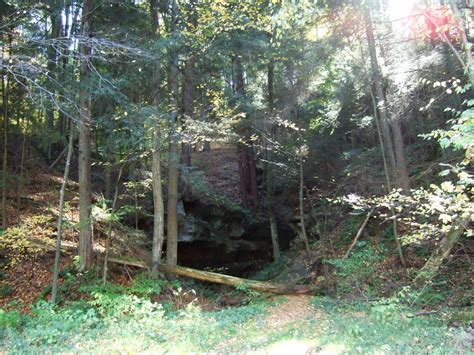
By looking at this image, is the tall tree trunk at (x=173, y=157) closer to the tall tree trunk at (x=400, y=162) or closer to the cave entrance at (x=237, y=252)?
the cave entrance at (x=237, y=252)

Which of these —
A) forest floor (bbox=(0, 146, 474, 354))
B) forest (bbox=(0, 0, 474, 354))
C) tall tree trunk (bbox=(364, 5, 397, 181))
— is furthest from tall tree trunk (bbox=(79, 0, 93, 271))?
tall tree trunk (bbox=(364, 5, 397, 181))

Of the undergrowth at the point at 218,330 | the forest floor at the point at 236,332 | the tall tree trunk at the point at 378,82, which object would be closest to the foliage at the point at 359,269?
the undergrowth at the point at 218,330

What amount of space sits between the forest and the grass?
0.05 meters

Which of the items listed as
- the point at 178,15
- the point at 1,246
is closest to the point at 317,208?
the point at 178,15

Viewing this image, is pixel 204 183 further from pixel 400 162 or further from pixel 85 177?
pixel 400 162

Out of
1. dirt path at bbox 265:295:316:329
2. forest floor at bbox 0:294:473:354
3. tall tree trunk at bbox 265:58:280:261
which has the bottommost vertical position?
dirt path at bbox 265:295:316:329

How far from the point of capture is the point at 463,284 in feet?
27.5

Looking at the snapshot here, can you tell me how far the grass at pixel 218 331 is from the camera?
5324 mm

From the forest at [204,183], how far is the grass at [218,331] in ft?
0.17

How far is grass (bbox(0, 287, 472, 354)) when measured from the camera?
→ 532 centimetres

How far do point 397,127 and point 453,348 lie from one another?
23.5 feet

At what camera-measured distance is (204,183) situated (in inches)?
495

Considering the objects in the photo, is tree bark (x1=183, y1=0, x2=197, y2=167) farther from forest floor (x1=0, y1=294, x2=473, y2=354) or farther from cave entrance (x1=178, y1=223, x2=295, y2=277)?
cave entrance (x1=178, y1=223, x2=295, y2=277)

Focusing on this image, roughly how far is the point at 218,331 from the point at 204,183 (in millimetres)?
6307
